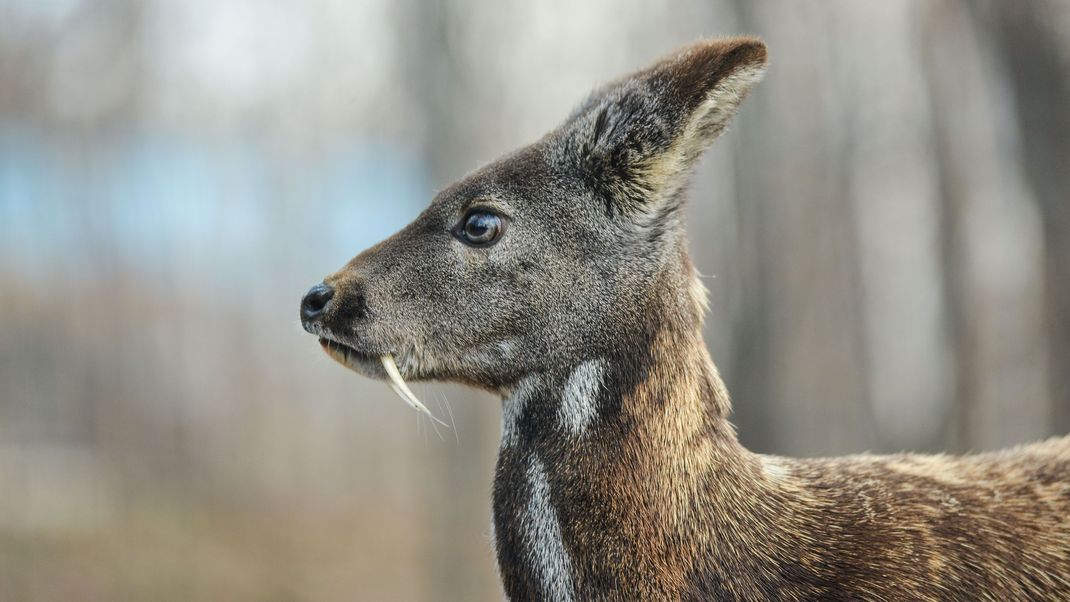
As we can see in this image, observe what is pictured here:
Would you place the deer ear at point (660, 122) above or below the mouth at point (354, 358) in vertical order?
above

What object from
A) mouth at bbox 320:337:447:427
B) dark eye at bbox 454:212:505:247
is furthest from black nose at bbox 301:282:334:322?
dark eye at bbox 454:212:505:247

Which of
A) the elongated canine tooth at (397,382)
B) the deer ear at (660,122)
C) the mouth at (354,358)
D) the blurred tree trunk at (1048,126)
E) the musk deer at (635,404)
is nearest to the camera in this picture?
the musk deer at (635,404)

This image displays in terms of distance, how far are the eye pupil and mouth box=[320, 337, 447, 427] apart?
1.72 feet

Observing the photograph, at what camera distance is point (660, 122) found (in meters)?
3.37

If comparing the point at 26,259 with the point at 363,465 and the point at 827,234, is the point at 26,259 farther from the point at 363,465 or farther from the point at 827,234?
the point at 827,234

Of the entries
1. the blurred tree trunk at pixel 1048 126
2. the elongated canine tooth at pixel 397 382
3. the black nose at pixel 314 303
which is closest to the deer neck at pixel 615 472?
the elongated canine tooth at pixel 397 382

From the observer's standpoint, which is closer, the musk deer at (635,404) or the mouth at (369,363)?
the musk deer at (635,404)

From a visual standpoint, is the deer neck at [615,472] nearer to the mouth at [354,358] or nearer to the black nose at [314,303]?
the mouth at [354,358]

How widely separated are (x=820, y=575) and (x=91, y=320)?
12254 millimetres

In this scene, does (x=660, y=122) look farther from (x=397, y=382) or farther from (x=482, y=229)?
(x=397, y=382)

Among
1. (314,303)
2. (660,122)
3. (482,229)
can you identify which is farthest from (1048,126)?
(314,303)

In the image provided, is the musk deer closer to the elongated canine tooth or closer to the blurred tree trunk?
the elongated canine tooth

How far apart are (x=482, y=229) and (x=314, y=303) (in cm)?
67

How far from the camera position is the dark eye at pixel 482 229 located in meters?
3.55
